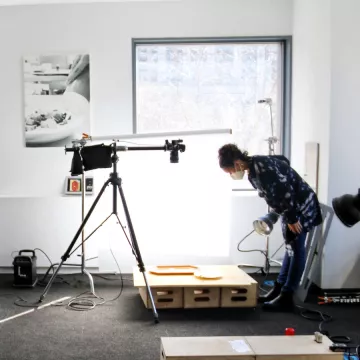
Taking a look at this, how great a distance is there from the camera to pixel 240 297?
11.4ft

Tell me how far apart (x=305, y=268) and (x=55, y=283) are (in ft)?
7.22

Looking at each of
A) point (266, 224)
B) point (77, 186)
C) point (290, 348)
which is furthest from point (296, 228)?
point (77, 186)

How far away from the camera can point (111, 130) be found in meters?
4.62

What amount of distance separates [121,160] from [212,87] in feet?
3.89

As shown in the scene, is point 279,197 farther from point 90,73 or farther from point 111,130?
point 90,73

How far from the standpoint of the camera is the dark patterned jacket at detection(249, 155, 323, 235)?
325cm

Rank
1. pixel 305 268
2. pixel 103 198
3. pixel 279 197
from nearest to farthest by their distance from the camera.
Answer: pixel 279 197
pixel 305 268
pixel 103 198

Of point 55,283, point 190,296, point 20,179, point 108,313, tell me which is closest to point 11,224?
point 20,179

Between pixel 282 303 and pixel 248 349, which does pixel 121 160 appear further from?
pixel 248 349

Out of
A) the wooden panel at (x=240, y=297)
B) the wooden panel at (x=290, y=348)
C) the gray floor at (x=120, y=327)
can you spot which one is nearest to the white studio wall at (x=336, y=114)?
the gray floor at (x=120, y=327)

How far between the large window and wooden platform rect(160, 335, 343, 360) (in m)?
2.71

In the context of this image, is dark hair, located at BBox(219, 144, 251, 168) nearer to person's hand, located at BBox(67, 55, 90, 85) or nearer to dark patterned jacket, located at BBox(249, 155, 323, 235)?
dark patterned jacket, located at BBox(249, 155, 323, 235)

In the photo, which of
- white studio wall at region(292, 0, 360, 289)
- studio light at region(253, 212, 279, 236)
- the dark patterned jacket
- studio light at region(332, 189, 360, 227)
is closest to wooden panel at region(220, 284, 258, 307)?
studio light at region(253, 212, 279, 236)

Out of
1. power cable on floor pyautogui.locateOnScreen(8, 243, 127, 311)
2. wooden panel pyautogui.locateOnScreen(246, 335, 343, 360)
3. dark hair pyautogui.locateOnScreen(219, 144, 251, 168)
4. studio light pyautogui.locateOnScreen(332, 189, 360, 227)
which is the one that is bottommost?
power cable on floor pyautogui.locateOnScreen(8, 243, 127, 311)
